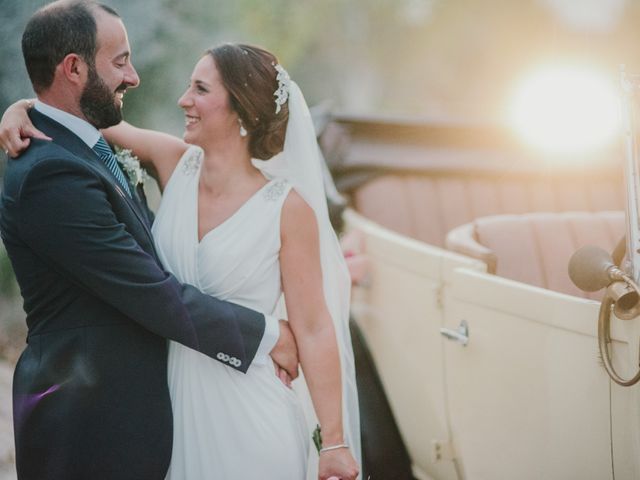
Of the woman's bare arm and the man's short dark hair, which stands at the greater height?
the man's short dark hair

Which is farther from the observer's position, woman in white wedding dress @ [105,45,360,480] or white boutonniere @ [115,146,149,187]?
white boutonniere @ [115,146,149,187]

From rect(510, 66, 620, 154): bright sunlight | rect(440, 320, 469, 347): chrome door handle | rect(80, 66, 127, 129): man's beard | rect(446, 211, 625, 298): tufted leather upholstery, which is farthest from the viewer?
rect(510, 66, 620, 154): bright sunlight

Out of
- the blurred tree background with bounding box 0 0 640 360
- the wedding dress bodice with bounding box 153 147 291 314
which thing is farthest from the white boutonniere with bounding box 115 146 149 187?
the blurred tree background with bounding box 0 0 640 360

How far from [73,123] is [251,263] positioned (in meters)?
0.62

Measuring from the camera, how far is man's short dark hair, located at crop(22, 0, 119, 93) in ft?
7.53

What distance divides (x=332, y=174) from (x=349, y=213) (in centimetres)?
46

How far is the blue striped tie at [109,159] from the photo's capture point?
7.87 feet

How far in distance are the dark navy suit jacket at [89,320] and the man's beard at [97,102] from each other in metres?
0.09

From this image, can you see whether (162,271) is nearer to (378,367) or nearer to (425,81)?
Result: (378,367)

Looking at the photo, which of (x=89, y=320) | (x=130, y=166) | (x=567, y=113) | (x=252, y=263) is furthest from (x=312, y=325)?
(x=567, y=113)

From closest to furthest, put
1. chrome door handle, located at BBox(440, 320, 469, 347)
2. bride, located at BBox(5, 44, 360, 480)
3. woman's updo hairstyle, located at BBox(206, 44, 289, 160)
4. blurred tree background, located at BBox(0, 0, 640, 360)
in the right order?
1. bride, located at BBox(5, 44, 360, 480)
2. woman's updo hairstyle, located at BBox(206, 44, 289, 160)
3. chrome door handle, located at BBox(440, 320, 469, 347)
4. blurred tree background, located at BBox(0, 0, 640, 360)

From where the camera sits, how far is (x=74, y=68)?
2.32 m

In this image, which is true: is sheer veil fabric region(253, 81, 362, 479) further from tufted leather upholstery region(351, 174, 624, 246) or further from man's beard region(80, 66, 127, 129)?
tufted leather upholstery region(351, 174, 624, 246)

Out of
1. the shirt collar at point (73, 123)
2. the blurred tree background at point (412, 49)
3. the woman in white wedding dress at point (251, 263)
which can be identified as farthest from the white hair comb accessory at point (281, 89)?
the blurred tree background at point (412, 49)
